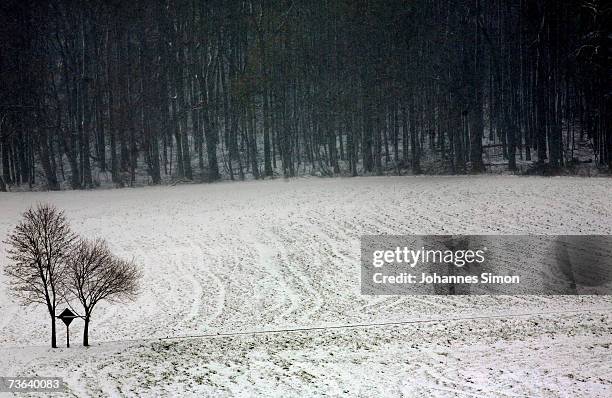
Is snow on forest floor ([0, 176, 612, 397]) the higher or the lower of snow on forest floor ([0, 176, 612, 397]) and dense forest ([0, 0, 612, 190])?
the lower

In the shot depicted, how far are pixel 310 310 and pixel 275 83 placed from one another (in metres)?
30.6

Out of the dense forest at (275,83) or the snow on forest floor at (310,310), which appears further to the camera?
the dense forest at (275,83)

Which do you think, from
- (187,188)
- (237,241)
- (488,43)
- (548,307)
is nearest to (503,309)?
(548,307)

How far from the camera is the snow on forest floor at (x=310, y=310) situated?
17266mm

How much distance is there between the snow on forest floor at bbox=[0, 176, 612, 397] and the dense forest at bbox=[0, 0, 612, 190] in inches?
331

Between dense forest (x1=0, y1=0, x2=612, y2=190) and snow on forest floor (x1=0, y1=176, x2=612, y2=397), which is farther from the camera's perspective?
dense forest (x1=0, y1=0, x2=612, y2=190)

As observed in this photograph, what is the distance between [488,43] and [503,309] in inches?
Result: 1295

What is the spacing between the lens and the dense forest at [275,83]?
4950 centimetres

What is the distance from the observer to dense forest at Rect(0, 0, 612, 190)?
4950 centimetres

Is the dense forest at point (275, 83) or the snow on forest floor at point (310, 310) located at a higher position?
the dense forest at point (275, 83)

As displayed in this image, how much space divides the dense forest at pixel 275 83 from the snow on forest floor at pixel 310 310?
27.6 ft

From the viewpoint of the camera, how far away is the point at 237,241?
33.2 meters

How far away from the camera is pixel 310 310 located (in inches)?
974

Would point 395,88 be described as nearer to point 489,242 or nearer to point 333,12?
point 333,12
